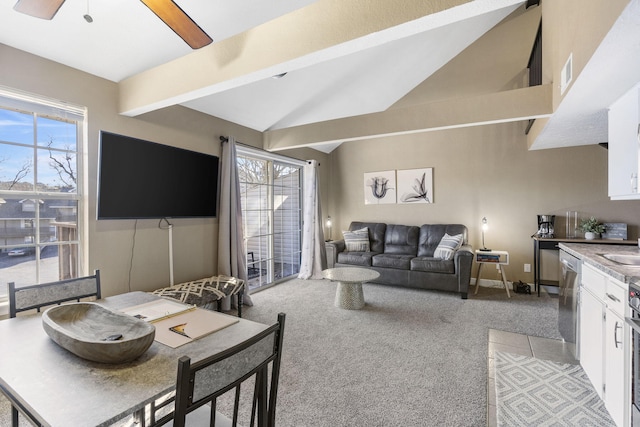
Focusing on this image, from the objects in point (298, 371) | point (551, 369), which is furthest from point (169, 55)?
point (551, 369)

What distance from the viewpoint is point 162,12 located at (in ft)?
4.90

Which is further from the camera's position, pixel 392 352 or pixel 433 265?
pixel 433 265

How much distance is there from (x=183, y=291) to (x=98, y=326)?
163 cm

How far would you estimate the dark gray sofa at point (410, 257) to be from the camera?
4.26 m

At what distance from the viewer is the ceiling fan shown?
141 centimetres

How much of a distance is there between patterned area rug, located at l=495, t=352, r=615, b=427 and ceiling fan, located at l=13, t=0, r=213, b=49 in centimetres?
285

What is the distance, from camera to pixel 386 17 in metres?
1.60

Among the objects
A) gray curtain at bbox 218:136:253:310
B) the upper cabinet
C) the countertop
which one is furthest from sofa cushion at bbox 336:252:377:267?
the upper cabinet

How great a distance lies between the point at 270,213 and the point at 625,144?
415 cm

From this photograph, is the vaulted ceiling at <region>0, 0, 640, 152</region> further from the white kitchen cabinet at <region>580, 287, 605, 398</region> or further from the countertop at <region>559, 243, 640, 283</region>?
the white kitchen cabinet at <region>580, 287, 605, 398</region>

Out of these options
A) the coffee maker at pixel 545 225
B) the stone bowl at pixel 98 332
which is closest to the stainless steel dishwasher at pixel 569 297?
Answer: the coffee maker at pixel 545 225

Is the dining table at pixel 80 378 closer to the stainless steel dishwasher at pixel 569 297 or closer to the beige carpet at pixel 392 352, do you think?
the beige carpet at pixel 392 352

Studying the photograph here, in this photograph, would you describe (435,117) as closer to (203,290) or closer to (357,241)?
(357,241)

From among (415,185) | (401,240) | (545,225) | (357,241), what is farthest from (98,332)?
(545,225)
